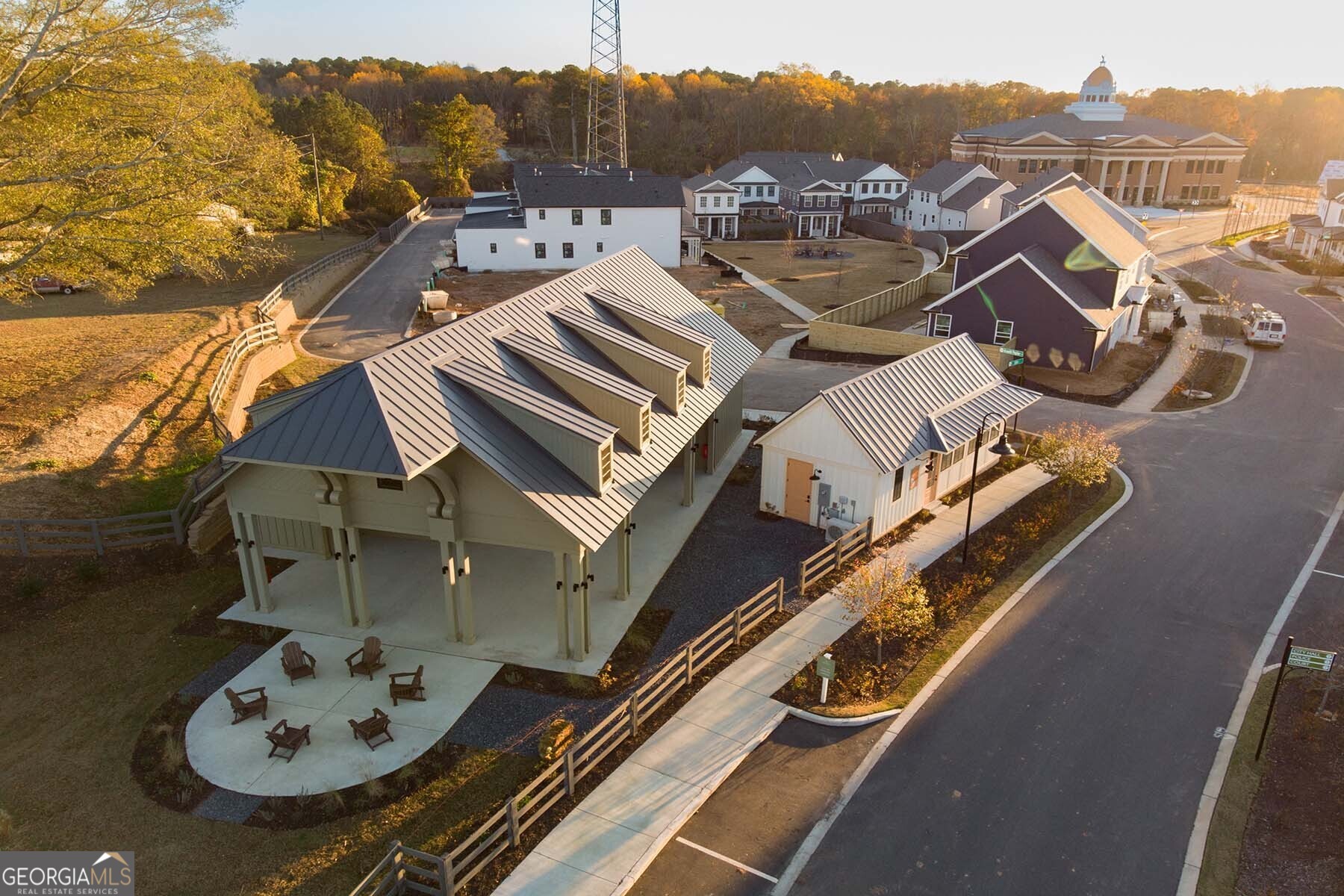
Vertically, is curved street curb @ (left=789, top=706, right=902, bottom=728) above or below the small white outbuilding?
below

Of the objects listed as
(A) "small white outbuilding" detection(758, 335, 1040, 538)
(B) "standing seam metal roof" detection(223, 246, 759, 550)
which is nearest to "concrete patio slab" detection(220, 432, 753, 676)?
(B) "standing seam metal roof" detection(223, 246, 759, 550)

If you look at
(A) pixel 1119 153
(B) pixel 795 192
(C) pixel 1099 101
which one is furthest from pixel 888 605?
(C) pixel 1099 101

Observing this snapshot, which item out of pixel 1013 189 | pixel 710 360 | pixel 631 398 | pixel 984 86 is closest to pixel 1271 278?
pixel 1013 189

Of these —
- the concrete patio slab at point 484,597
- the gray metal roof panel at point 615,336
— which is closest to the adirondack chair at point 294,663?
the concrete patio slab at point 484,597

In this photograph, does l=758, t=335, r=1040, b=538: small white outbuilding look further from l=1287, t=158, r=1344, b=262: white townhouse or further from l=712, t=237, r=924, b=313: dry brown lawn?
l=1287, t=158, r=1344, b=262: white townhouse

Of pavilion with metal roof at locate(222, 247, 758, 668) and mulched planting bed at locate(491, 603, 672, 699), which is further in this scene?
mulched planting bed at locate(491, 603, 672, 699)

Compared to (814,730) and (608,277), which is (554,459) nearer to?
(814,730)
